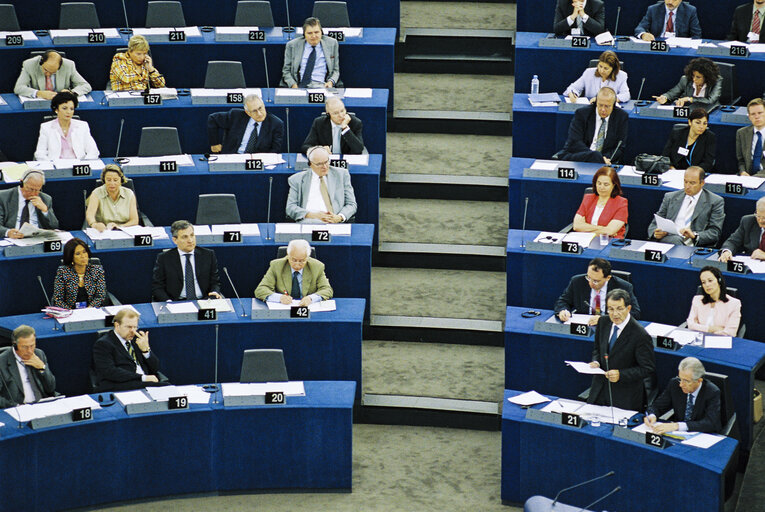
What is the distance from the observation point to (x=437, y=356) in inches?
324

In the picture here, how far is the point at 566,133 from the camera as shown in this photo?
9305mm

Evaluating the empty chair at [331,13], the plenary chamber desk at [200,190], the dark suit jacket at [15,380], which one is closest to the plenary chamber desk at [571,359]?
the plenary chamber desk at [200,190]

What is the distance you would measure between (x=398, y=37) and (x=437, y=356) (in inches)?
141


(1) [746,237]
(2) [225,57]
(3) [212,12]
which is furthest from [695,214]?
(3) [212,12]

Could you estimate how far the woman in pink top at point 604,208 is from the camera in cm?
805

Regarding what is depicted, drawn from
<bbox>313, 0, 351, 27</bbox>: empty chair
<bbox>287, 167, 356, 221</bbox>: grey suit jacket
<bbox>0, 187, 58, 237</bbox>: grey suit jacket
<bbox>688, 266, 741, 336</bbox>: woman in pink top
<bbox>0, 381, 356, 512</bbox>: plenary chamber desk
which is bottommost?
<bbox>0, 381, 356, 512</bbox>: plenary chamber desk

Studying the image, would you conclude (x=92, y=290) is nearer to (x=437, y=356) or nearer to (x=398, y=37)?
(x=437, y=356)

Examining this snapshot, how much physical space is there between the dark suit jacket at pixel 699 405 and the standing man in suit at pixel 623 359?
0.18 m

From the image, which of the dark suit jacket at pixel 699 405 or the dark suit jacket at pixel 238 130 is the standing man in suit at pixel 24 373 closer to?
the dark suit jacket at pixel 238 130

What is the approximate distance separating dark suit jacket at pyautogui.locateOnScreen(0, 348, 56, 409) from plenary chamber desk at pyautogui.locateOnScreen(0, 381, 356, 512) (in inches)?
7.3

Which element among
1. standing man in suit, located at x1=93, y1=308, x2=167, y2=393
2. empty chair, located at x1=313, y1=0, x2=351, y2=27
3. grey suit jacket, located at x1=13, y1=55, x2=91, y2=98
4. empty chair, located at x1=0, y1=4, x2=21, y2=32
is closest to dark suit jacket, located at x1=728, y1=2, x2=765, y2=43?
empty chair, located at x1=313, y1=0, x2=351, y2=27

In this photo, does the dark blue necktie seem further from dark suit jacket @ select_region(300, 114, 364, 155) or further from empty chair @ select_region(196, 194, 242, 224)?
empty chair @ select_region(196, 194, 242, 224)

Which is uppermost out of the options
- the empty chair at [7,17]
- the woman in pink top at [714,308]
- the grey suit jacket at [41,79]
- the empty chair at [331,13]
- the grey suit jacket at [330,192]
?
the empty chair at [331,13]

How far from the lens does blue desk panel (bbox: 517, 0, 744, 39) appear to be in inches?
401
